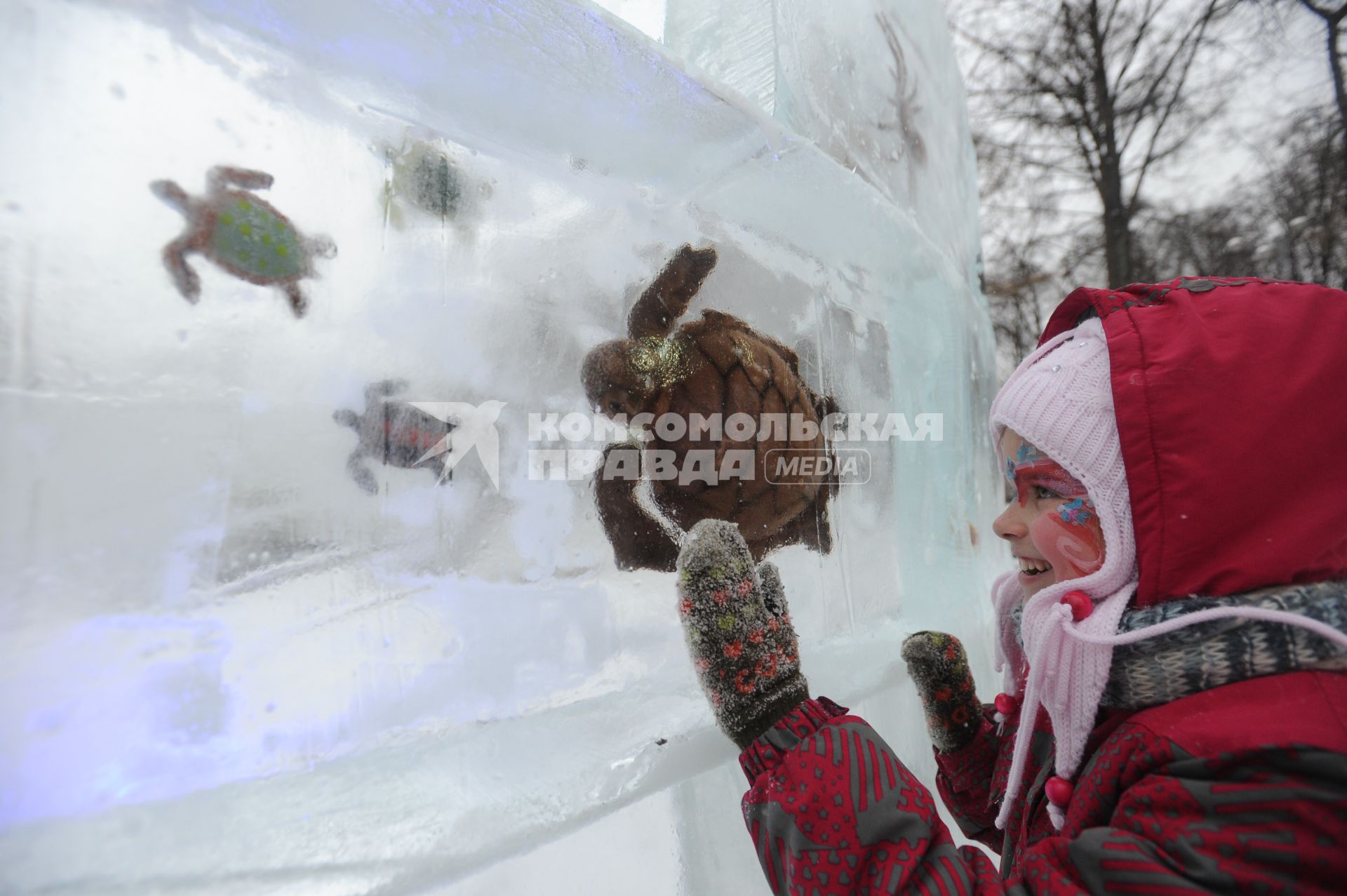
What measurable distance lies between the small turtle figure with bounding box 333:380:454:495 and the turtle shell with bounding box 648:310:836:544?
33 centimetres

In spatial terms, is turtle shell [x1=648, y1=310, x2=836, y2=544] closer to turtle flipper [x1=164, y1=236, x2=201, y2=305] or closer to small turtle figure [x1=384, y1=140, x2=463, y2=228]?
small turtle figure [x1=384, y1=140, x2=463, y2=228]

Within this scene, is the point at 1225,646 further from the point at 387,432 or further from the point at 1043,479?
the point at 387,432

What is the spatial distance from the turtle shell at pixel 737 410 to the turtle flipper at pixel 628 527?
39 millimetres

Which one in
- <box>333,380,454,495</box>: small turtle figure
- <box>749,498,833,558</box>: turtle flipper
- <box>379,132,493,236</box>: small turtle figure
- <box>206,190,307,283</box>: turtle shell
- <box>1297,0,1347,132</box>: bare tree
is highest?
<box>1297,0,1347,132</box>: bare tree

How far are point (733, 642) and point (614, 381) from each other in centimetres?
41

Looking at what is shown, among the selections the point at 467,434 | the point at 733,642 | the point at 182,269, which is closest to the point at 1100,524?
the point at 733,642

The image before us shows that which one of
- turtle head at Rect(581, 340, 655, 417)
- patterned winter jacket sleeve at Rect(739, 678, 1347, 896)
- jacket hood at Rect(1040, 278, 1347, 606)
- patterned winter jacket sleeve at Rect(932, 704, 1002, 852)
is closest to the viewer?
patterned winter jacket sleeve at Rect(739, 678, 1347, 896)

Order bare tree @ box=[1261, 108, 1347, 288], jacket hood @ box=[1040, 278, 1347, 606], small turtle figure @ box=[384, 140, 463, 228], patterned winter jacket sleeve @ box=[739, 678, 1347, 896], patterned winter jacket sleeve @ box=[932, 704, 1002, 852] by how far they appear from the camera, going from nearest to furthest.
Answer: patterned winter jacket sleeve @ box=[739, 678, 1347, 896] < jacket hood @ box=[1040, 278, 1347, 606] < small turtle figure @ box=[384, 140, 463, 228] < patterned winter jacket sleeve @ box=[932, 704, 1002, 852] < bare tree @ box=[1261, 108, 1347, 288]

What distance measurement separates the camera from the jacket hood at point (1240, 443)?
728 mm

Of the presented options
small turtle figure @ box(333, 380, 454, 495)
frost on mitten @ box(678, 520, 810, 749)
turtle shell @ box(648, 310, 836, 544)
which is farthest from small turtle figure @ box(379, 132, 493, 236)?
frost on mitten @ box(678, 520, 810, 749)

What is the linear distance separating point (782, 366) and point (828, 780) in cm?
68

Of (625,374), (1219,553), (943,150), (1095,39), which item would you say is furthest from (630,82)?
(1095,39)

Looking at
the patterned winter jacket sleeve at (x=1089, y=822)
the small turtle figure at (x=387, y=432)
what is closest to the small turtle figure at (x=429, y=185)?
the small turtle figure at (x=387, y=432)

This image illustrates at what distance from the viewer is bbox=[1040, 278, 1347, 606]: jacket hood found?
73 centimetres
